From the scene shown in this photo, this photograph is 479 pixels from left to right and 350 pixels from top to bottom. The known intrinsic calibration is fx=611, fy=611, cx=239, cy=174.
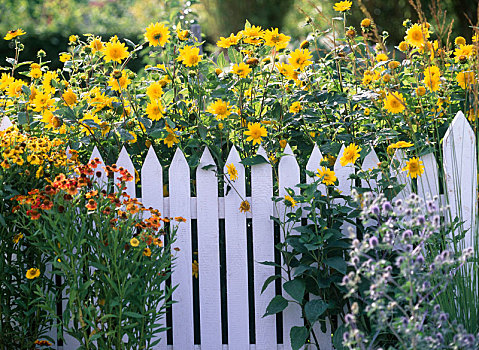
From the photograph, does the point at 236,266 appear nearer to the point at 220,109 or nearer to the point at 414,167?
the point at 220,109

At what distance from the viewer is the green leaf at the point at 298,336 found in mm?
2439

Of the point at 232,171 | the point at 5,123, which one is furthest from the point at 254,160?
the point at 5,123

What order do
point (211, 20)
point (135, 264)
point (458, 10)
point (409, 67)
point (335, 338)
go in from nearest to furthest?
point (135, 264), point (335, 338), point (409, 67), point (458, 10), point (211, 20)

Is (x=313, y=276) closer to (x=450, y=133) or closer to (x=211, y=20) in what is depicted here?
(x=450, y=133)

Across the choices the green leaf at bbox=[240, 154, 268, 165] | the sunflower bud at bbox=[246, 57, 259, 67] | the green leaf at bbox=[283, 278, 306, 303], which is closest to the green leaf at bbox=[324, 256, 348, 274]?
the green leaf at bbox=[283, 278, 306, 303]

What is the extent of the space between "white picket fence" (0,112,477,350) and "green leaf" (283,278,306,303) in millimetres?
213

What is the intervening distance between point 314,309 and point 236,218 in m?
0.52

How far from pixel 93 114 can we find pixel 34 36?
741cm

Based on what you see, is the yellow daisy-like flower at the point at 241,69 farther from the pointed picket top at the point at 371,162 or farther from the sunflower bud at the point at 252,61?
the pointed picket top at the point at 371,162

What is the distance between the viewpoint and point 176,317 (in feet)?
8.80

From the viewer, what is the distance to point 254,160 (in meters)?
2.54

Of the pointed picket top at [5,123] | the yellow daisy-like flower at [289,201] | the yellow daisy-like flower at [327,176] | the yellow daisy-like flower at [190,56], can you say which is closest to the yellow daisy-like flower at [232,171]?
the yellow daisy-like flower at [289,201]

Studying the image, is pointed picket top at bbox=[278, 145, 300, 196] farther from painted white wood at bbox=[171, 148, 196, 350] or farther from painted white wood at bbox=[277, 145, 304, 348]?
painted white wood at bbox=[171, 148, 196, 350]

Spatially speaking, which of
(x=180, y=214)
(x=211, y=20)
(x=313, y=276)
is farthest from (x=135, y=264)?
(x=211, y=20)
